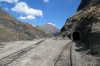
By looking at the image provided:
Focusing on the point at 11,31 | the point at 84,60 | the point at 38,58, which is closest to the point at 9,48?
the point at 38,58

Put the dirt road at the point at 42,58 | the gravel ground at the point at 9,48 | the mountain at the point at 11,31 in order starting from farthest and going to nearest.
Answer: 1. the mountain at the point at 11,31
2. the gravel ground at the point at 9,48
3. the dirt road at the point at 42,58

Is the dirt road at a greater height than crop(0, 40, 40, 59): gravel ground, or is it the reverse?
crop(0, 40, 40, 59): gravel ground

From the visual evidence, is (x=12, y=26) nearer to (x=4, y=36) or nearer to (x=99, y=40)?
(x=4, y=36)

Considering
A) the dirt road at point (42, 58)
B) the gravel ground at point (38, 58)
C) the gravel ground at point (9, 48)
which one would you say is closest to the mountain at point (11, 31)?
the gravel ground at point (9, 48)

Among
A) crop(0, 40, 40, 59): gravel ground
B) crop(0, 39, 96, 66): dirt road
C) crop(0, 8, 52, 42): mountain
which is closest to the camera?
crop(0, 39, 96, 66): dirt road

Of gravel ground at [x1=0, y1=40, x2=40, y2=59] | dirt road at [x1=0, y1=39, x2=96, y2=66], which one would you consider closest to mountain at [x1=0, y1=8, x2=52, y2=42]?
gravel ground at [x1=0, y1=40, x2=40, y2=59]

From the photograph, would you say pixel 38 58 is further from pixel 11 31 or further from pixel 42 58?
pixel 11 31

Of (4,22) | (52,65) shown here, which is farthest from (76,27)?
(52,65)

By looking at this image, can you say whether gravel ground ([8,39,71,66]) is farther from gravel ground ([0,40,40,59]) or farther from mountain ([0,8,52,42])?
mountain ([0,8,52,42])

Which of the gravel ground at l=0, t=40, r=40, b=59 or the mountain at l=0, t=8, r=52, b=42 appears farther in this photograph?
the mountain at l=0, t=8, r=52, b=42

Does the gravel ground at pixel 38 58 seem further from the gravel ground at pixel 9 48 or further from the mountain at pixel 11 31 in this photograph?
the mountain at pixel 11 31

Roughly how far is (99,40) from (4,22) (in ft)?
117

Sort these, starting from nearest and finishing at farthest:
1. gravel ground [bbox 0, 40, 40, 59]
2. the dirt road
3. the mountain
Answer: the dirt road < gravel ground [bbox 0, 40, 40, 59] < the mountain

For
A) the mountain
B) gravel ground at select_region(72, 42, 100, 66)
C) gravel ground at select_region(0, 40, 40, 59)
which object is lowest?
gravel ground at select_region(72, 42, 100, 66)
